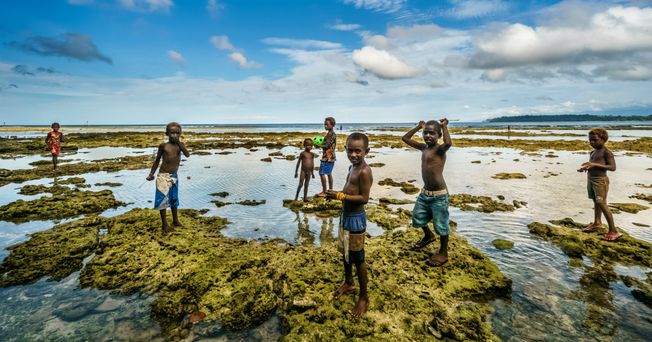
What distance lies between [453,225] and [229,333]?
552cm

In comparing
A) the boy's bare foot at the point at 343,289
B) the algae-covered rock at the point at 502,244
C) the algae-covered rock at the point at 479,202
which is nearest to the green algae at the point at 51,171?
the boy's bare foot at the point at 343,289

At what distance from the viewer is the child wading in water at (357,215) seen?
11.5 feet

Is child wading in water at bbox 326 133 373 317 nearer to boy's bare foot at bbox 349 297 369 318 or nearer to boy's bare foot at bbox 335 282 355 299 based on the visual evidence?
boy's bare foot at bbox 349 297 369 318

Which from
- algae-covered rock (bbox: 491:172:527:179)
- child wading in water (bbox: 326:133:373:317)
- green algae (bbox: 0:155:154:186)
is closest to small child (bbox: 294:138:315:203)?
child wading in water (bbox: 326:133:373:317)

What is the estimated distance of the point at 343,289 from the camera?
12.6 ft

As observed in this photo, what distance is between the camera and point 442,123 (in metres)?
4.76

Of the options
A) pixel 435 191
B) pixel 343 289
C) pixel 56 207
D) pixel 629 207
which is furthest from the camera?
pixel 629 207

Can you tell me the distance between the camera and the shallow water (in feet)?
11.3

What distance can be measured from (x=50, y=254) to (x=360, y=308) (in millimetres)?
5669

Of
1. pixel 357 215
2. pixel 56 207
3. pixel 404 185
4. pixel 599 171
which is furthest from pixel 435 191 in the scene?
pixel 56 207

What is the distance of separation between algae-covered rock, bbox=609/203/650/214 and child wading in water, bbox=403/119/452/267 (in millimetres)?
6995

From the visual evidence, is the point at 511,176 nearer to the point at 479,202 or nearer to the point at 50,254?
the point at 479,202

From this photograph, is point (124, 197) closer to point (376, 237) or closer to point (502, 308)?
point (376, 237)

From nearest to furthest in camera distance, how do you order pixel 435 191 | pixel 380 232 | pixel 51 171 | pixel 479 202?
1. pixel 435 191
2. pixel 380 232
3. pixel 479 202
4. pixel 51 171
